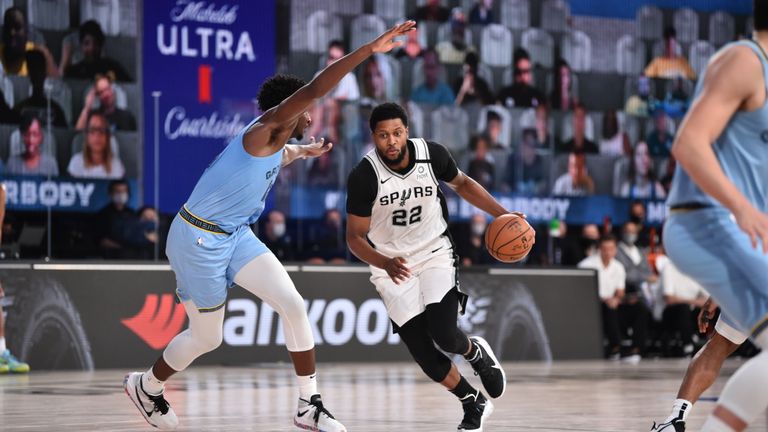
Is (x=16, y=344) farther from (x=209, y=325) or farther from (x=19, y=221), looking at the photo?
(x=209, y=325)

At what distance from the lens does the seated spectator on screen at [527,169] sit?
19578 mm

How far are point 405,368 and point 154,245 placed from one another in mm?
3566

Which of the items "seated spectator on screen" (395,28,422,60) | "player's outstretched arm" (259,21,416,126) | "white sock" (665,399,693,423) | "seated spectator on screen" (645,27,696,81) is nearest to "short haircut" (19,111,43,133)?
"seated spectator on screen" (395,28,422,60)

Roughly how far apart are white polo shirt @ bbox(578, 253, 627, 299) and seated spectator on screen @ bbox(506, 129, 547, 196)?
2.78m

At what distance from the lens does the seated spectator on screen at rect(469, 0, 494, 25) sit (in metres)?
19.6

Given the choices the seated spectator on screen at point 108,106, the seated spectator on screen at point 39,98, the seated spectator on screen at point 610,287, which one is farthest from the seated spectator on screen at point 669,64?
the seated spectator on screen at point 39,98

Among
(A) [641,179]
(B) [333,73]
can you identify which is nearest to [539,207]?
(A) [641,179]

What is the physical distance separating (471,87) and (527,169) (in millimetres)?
1557

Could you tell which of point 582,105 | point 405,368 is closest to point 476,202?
point 405,368

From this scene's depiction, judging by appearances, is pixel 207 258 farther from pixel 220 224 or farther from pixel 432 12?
pixel 432 12

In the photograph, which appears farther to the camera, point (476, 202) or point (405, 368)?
point (405, 368)

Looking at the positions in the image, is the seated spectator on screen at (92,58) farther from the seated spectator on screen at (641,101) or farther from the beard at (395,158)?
the beard at (395,158)

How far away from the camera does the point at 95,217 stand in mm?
15883

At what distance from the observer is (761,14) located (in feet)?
14.8
